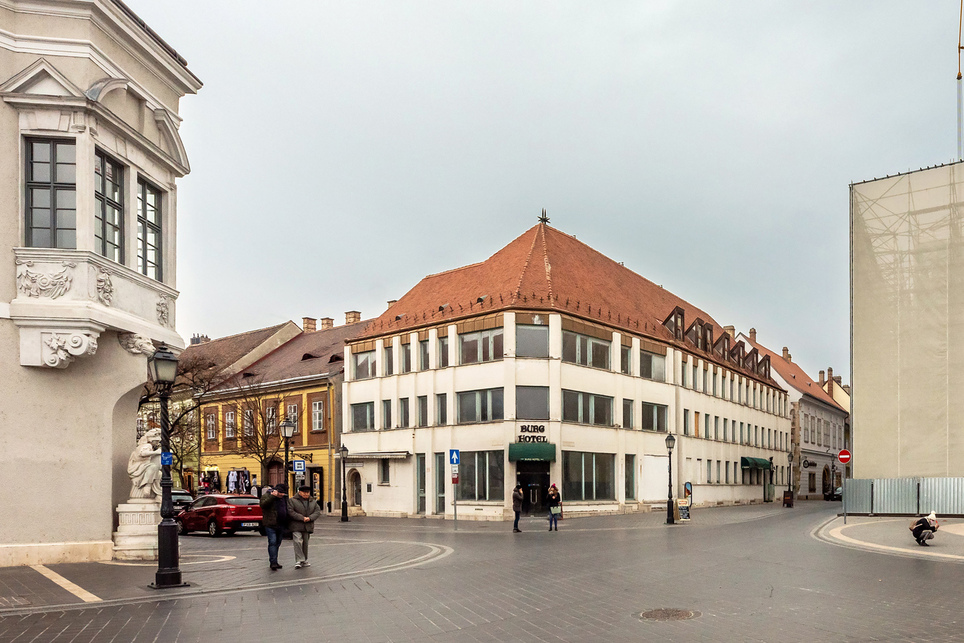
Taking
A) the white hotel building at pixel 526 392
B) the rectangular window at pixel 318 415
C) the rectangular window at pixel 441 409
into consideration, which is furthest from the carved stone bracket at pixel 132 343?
the rectangular window at pixel 318 415

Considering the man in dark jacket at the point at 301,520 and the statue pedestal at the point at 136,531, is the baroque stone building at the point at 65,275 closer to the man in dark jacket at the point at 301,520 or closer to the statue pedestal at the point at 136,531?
the statue pedestal at the point at 136,531

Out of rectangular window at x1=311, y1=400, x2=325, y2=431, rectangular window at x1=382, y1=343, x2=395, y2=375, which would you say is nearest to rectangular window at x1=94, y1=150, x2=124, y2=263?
rectangular window at x1=382, y1=343, x2=395, y2=375

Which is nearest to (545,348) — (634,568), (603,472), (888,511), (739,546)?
(603,472)

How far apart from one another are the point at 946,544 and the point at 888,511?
52.5ft

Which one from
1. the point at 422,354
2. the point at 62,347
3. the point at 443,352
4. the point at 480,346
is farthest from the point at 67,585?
the point at 422,354

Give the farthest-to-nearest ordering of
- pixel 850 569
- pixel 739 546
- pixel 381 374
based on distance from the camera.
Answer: pixel 381 374
pixel 739 546
pixel 850 569

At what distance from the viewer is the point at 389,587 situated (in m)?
14.1

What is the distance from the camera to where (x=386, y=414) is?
158 ft

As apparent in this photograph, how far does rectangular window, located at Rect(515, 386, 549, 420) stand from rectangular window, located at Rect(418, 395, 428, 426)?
598 centimetres

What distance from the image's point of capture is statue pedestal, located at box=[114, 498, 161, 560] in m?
18.0

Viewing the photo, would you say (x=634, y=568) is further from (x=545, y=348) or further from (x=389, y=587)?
(x=545, y=348)

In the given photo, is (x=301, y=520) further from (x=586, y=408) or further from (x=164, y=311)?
(x=586, y=408)

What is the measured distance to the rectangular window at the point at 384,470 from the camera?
4744 centimetres

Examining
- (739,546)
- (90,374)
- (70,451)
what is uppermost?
(90,374)
